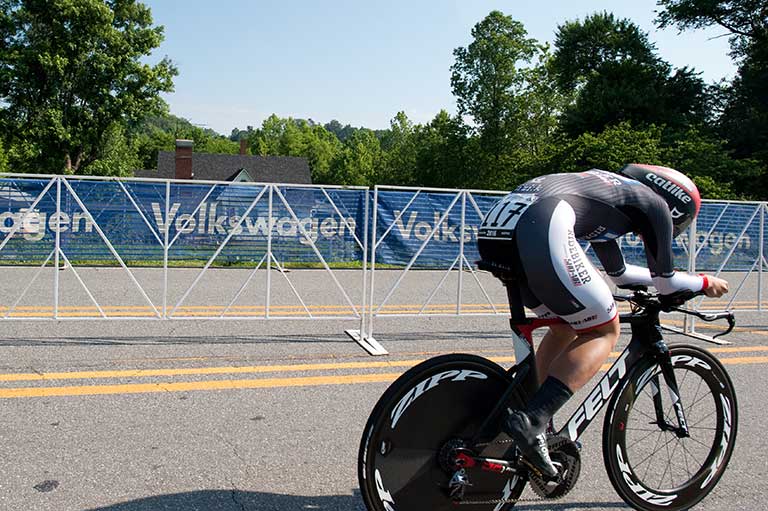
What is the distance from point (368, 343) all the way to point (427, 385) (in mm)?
5049

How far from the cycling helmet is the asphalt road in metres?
1.69

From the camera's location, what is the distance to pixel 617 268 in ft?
12.0

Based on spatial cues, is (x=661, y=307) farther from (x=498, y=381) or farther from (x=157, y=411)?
(x=157, y=411)

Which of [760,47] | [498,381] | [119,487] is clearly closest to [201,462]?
[119,487]

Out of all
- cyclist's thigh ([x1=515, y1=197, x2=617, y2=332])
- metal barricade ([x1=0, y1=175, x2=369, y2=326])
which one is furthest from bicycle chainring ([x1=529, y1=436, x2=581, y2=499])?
metal barricade ([x1=0, y1=175, x2=369, y2=326])

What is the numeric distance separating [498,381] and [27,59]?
34.9 m

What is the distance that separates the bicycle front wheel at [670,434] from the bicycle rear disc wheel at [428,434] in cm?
65

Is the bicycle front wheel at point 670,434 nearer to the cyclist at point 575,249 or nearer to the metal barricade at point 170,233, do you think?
the cyclist at point 575,249

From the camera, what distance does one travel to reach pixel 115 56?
33188 millimetres

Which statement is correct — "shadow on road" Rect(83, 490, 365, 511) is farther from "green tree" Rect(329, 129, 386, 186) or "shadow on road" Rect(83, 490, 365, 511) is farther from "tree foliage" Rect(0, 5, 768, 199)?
"green tree" Rect(329, 129, 386, 186)

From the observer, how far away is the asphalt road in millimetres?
3783

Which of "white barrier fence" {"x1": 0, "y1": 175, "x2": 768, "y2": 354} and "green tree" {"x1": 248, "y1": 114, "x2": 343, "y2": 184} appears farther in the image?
"green tree" {"x1": 248, "y1": 114, "x2": 343, "y2": 184}

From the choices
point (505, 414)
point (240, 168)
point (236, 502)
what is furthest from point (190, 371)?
point (240, 168)

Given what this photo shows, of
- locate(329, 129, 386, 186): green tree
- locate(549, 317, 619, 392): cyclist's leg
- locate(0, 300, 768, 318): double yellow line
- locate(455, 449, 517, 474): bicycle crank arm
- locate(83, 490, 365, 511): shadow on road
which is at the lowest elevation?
locate(0, 300, 768, 318): double yellow line
